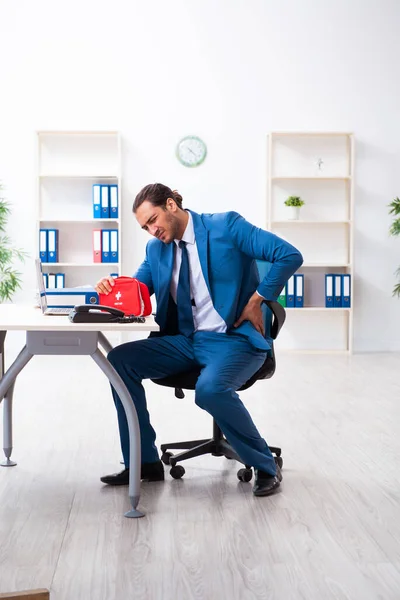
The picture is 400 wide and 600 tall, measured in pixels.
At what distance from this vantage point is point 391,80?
689 cm

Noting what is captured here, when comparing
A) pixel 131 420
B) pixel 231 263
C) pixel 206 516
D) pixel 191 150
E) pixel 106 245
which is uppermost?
pixel 191 150

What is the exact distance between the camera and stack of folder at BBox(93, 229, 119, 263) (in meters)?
6.54

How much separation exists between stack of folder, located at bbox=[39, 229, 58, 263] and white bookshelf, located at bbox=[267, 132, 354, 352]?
1850 millimetres

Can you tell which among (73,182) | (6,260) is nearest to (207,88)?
(73,182)

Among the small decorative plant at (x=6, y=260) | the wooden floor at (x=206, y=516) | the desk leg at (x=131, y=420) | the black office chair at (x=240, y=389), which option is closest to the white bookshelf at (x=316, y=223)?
the small decorative plant at (x=6, y=260)

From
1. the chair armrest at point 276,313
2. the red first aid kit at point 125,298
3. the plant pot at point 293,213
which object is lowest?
the chair armrest at point 276,313

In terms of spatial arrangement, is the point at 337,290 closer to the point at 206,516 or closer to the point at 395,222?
the point at 395,222

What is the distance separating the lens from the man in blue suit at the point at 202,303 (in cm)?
287

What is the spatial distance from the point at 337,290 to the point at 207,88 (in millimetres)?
2046

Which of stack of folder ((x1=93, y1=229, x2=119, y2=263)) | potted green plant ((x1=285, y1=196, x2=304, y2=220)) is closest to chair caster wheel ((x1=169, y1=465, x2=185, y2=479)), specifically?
stack of folder ((x1=93, y1=229, x2=119, y2=263))

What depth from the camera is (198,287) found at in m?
3.04

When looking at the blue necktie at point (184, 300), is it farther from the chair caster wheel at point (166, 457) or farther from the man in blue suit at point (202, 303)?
the chair caster wheel at point (166, 457)

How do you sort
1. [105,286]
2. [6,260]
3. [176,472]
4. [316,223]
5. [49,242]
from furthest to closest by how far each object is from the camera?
1. [316,223]
2. [49,242]
3. [6,260]
4. [176,472]
5. [105,286]

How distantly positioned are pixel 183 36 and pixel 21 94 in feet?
4.78
